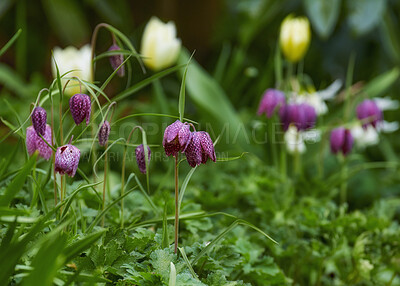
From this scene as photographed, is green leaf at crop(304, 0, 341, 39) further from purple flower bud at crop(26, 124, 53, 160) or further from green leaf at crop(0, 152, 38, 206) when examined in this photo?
green leaf at crop(0, 152, 38, 206)

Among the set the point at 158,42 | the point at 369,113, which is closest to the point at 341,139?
the point at 369,113

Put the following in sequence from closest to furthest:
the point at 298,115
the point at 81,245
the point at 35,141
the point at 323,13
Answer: the point at 81,245, the point at 35,141, the point at 298,115, the point at 323,13

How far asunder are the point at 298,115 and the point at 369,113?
0.75 feet

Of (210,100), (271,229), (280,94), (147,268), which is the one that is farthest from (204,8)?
(147,268)

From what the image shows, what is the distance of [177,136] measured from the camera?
722 millimetres

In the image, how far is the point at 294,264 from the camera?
1154 mm

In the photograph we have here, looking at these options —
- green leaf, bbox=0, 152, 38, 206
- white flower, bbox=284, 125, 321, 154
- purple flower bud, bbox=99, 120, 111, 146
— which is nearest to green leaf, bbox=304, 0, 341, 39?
white flower, bbox=284, 125, 321, 154

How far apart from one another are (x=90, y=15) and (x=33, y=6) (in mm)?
409

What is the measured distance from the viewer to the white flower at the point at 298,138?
5.38 feet

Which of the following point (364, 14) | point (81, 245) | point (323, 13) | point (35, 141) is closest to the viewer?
point (81, 245)

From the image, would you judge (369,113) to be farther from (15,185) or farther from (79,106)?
(15,185)

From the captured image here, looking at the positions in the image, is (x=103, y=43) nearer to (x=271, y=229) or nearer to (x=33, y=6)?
(x=33, y=6)

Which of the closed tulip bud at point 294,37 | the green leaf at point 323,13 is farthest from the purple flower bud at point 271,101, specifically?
the green leaf at point 323,13

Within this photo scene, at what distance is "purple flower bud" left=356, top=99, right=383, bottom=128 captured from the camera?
4.92 feet
